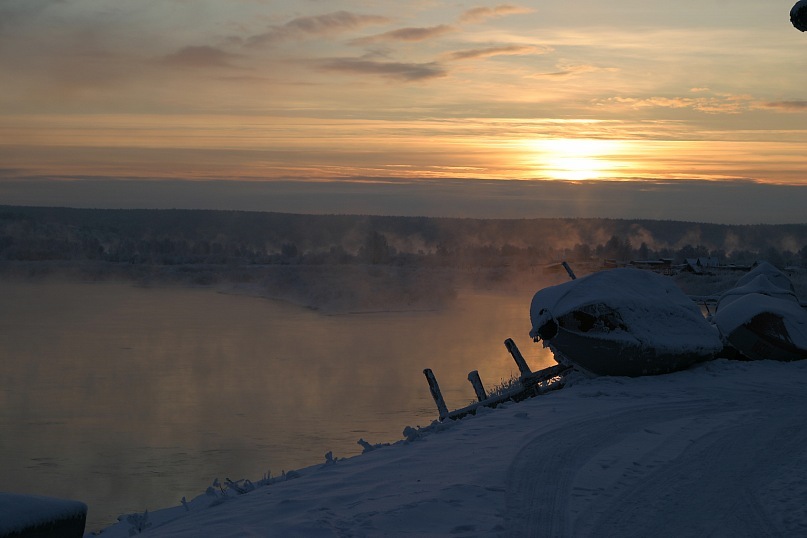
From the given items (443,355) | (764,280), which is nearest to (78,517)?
(764,280)

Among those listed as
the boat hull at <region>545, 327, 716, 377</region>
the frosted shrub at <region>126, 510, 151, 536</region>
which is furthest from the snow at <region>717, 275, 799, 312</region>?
the frosted shrub at <region>126, 510, 151, 536</region>

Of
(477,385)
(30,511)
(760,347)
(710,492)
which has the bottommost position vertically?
(710,492)

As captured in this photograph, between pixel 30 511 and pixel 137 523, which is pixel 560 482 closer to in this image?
pixel 137 523

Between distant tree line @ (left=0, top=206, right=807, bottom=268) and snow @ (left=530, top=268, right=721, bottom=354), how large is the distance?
280 ft

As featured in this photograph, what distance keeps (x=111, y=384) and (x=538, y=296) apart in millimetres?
13939

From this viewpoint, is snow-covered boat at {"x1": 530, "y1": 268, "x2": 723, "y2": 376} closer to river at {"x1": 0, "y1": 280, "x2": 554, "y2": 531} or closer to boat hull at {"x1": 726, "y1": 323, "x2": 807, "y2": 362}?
boat hull at {"x1": 726, "y1": 323, "x2": 807, "y2": 362}

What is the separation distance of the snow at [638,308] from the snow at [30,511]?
36.3 feet

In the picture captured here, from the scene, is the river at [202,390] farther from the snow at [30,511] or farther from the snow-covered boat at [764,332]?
the snow at [30,511]

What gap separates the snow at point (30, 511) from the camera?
4723 millimetres

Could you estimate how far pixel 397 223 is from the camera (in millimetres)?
170875

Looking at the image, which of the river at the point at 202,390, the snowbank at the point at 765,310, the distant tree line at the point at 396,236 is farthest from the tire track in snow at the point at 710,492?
the distant tree line at the point at 396,236

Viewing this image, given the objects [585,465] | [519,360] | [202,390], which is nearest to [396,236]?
[202,390]

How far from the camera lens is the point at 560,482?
8.20m

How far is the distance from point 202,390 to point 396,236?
460ft
